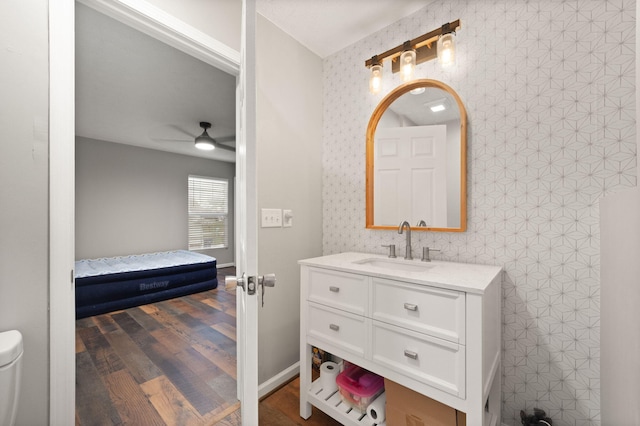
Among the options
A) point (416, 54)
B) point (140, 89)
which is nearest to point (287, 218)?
point (416, 54)

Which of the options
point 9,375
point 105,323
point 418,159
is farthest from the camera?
point 105,323

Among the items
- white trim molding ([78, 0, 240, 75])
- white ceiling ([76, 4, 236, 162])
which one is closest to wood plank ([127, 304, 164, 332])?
white ceiling ([76, 4, 236, 162])

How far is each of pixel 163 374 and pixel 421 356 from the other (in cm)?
184

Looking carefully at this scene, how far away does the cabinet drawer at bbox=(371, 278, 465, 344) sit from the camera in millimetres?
991

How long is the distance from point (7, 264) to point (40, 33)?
849 mm

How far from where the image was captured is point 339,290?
4.43 ft

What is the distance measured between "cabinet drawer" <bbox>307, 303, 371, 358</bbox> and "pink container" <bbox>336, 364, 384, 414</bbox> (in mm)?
225

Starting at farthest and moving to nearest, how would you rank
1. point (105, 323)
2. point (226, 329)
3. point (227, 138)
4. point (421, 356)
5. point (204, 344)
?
1. point (227, 138)
2. point (105, 323)
3. point (226, 329)
4. point (204, 344)
5. point (421, 356)

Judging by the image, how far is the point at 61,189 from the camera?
0.99m

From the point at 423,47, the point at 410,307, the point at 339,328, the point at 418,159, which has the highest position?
the point at 423,47

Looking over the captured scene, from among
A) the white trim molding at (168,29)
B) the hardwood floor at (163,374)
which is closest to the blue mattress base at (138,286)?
the hardwood floor at (163,374)

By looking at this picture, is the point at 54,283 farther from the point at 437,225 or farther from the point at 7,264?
the point at 437,225

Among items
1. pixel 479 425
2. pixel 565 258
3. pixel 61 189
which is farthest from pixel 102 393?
pixel 565 258

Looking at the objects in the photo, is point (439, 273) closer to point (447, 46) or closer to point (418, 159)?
point (418, 159)
